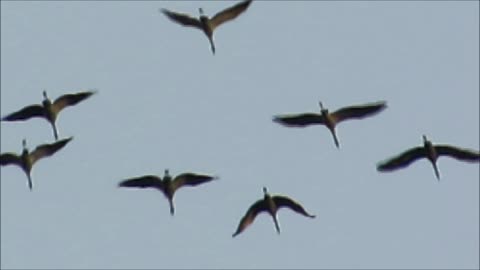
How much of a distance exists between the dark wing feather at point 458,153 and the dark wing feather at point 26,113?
12.9m

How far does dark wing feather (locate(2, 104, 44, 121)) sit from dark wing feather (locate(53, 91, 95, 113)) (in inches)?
20.9

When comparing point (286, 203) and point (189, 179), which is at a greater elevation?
point (189, 179)

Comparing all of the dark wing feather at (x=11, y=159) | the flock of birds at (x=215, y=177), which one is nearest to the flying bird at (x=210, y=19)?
the flock of birds at (x=215, y=177)

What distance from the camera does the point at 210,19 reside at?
161 ft

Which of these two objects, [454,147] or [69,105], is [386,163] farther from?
[69,105]

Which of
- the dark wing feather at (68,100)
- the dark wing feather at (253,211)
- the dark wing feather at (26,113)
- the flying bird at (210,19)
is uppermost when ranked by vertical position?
the flying bird at (210,19)

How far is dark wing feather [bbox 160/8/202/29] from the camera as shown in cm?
4841

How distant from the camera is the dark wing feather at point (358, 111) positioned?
46.4m

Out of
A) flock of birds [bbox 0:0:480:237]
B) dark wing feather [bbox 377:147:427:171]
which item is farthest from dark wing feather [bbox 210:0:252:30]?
dark wing feather [bbox 377:147:427:171]

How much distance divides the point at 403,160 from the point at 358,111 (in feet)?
7.11

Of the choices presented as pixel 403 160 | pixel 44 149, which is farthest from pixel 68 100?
pixel 403 160

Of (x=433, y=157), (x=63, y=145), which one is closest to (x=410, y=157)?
(x=433, y=157)

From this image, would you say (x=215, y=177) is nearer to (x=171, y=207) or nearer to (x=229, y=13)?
(x=171, y=207)

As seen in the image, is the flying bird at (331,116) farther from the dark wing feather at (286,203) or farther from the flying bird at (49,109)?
the flying bird at (49,109)
